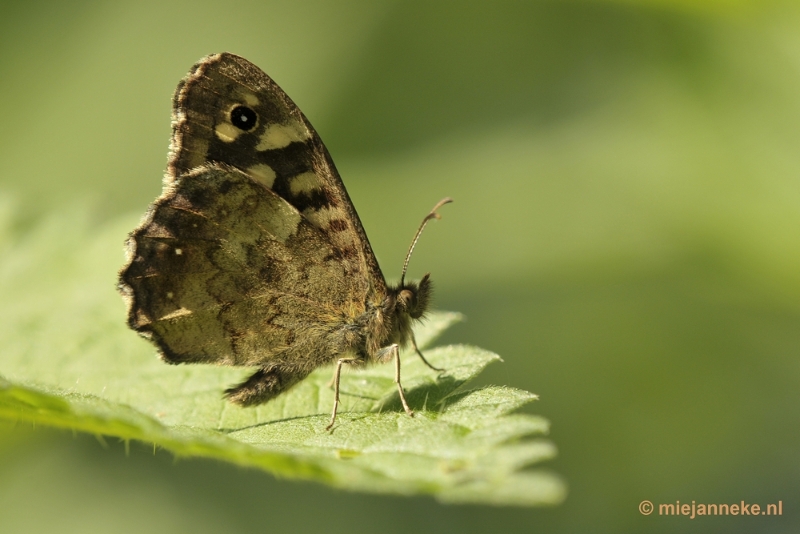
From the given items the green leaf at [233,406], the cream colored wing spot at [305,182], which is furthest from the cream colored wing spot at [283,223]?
the green leaf at [233,406]

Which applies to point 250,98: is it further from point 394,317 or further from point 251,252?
point 394,317

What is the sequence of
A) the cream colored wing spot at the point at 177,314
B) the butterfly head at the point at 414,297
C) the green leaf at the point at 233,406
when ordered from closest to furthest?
the green leaf at the point at 233,406 → the cream colored wing spot at the point at 177,314 → the butterfly head at the point at 414,297

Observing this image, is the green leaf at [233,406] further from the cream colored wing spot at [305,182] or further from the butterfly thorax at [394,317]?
the cream colored wing spot at [305,182]

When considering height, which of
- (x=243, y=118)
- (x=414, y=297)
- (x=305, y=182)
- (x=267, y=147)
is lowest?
(x=414, y=297)

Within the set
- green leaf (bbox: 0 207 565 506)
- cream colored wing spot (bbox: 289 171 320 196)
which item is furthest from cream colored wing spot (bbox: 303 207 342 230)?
green leaf (bbox: 0 207 565 506)

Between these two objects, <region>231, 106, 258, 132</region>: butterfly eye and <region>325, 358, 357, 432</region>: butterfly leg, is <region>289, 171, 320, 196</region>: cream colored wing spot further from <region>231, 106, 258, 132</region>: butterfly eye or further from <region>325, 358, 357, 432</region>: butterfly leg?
<region>325, 358, 357, 432</region>: butterfly leg

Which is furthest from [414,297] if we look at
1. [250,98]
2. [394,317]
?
[250,98]

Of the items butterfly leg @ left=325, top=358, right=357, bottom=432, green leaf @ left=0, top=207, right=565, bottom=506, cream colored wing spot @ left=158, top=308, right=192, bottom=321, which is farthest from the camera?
cream colored wing spot @ left=158, top=308, right=192, bottom=321
